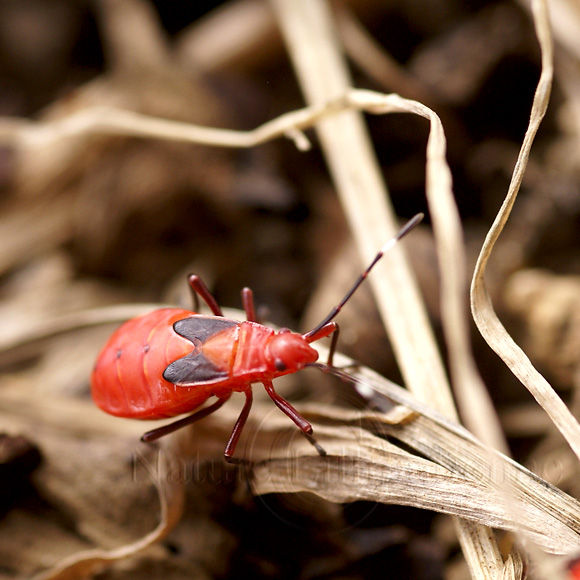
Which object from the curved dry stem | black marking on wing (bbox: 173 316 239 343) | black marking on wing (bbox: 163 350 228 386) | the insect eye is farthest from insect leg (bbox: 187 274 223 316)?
the curved dry stem

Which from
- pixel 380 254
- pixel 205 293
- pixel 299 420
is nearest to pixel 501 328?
pixel 380 254

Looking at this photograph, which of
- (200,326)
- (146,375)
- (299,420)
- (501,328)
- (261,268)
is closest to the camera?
(501,328)

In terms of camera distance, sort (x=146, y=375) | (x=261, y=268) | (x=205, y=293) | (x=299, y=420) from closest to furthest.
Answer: (x=299, y=420), (x=146, y=375), (x=205, y=293), (x=261, y=268)

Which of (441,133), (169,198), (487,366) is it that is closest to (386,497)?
(487,366)

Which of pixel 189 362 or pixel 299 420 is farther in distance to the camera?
pixel 189 362

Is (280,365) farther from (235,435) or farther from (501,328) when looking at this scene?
(501,328)
